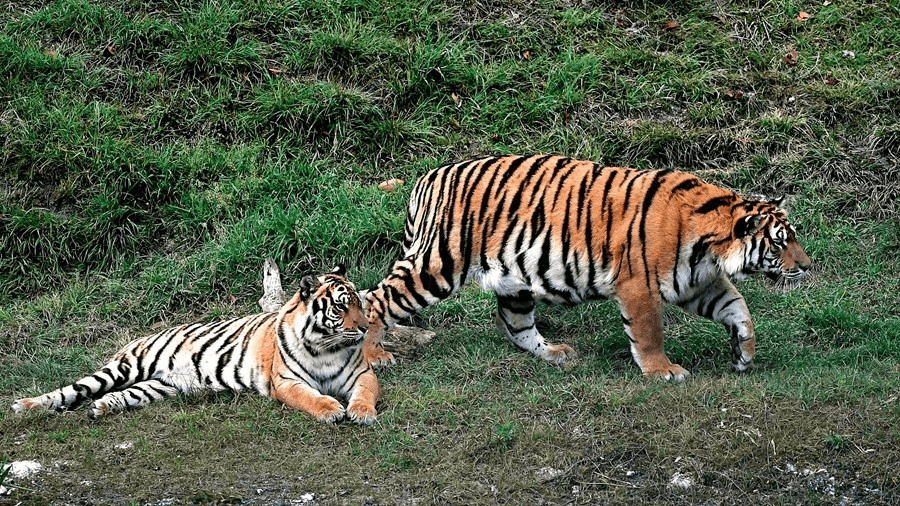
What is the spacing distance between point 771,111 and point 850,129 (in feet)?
2.22

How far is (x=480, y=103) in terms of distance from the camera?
9.51 meters

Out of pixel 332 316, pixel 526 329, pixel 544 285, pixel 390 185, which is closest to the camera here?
Answer: pixel 332 316

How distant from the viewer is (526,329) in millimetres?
7035

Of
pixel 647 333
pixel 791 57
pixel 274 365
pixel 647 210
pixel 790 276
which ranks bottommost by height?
pixel 274 365

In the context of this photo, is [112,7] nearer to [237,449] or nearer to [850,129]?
[237,449]

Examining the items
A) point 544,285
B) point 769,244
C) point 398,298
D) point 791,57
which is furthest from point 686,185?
point 791,57

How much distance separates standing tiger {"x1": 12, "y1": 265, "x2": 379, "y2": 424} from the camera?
20.0 ft

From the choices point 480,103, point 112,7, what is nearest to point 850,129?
point 480,103

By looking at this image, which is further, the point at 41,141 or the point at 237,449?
the point at 41,141

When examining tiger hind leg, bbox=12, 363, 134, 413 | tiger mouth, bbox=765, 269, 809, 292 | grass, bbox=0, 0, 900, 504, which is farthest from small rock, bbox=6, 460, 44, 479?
tiger mouth, bbox=765, 269, 809, 292

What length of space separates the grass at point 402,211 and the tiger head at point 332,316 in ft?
1.50

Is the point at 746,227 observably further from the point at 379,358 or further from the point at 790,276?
the point at 379,358

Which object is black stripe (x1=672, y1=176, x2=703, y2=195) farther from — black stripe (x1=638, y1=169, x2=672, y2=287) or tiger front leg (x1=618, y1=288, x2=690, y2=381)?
tiger front leg (x1=618, y1=288, x2=690, y2=381)

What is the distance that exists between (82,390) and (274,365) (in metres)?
1.14
